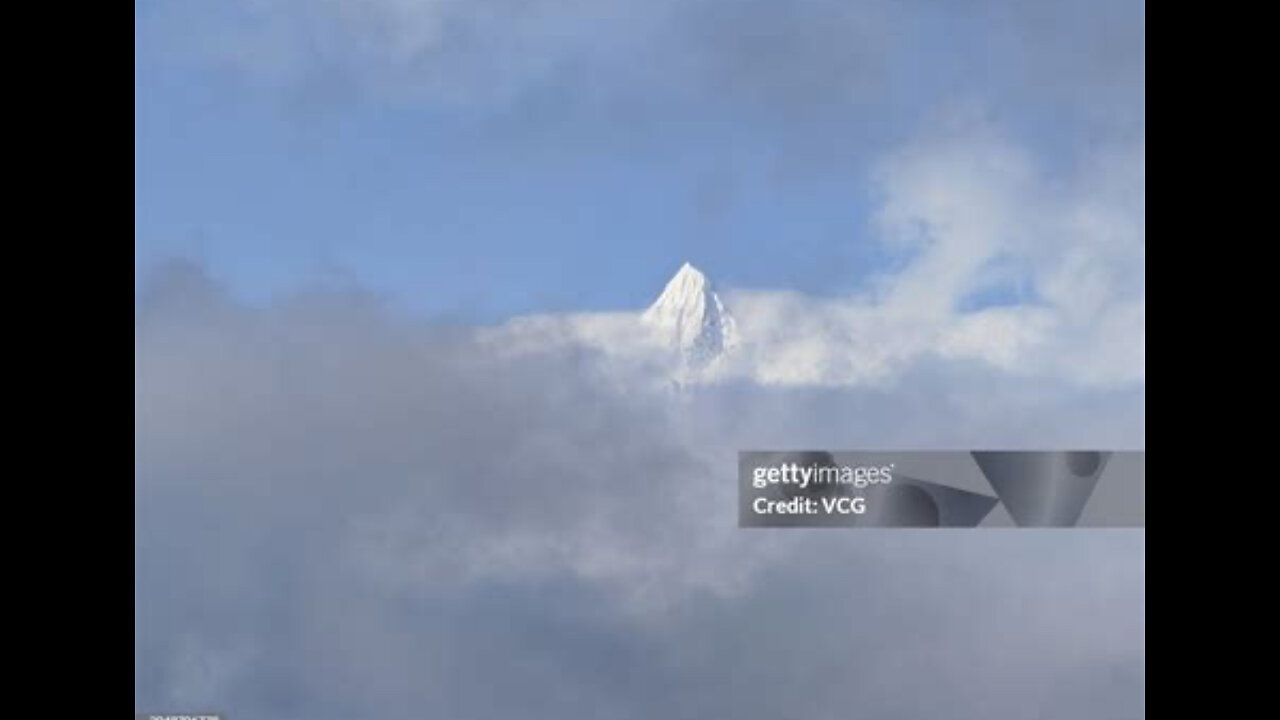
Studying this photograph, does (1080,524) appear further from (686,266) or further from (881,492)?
(686,266)

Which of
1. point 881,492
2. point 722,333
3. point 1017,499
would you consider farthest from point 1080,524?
point 722,333

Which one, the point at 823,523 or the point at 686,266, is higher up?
the point at 686,266
